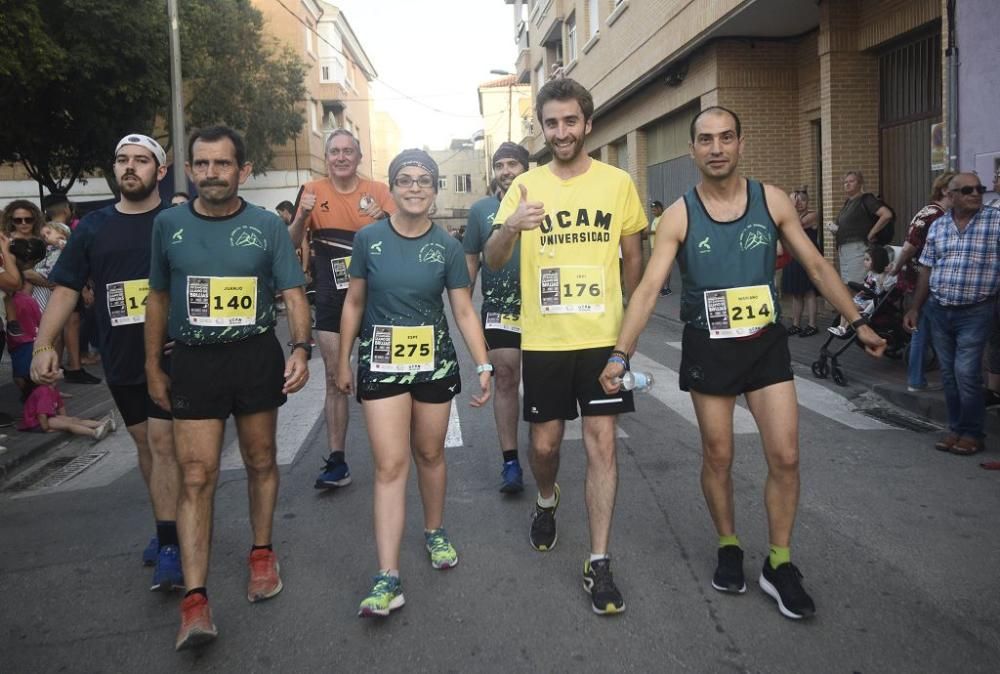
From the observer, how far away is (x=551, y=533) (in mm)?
4297

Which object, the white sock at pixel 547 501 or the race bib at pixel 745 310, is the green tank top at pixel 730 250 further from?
the white sock at pixel 547 501

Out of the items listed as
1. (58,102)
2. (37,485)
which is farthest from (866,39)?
(58,102)

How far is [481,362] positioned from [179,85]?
13843 millimetres

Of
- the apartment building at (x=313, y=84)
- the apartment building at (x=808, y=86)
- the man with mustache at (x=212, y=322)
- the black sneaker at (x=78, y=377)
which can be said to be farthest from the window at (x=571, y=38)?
the man with mustache at (x=212, y=322)

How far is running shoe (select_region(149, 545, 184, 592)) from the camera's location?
3889 mm

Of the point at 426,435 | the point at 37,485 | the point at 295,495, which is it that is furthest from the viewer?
the point at 37,485

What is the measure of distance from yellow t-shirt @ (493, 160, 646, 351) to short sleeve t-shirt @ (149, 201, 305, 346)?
3.71ft

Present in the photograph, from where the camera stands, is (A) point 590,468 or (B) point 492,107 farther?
(B) point 492,107

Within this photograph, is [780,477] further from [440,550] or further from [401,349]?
[401,349]

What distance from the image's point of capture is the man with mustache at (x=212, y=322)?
3.51 m

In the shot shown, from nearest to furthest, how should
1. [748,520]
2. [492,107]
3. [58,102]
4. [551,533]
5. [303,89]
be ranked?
[551,533] < [748,520] < [58,102] < [303,89] < [492,107]

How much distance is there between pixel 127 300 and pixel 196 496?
1035 mm

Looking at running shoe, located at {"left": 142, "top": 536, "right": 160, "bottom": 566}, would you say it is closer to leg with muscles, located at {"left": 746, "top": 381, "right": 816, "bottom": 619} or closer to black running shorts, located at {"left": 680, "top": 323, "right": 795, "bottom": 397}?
black running shorts, located at {"left": 680, "top": 323, "right": 795, "bottom": 397}

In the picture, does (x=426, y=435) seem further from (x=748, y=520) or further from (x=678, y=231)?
(x=748, y=520)
